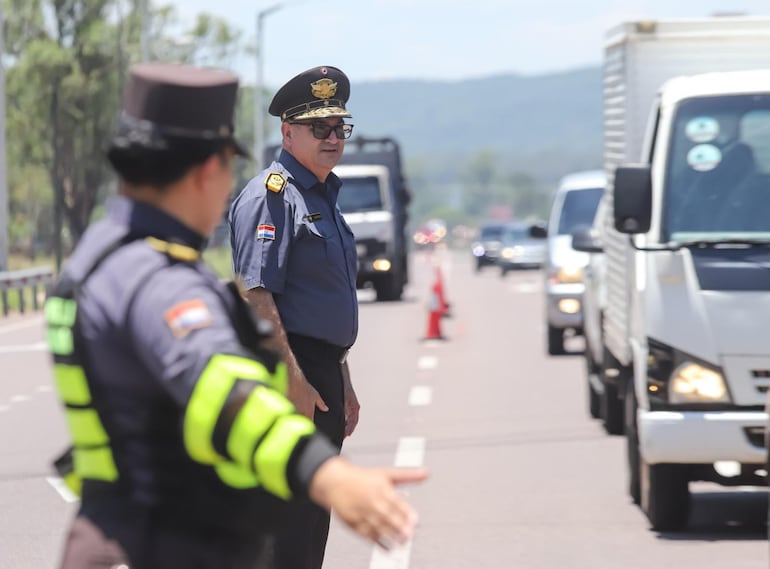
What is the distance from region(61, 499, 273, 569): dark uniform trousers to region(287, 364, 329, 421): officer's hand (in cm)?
241

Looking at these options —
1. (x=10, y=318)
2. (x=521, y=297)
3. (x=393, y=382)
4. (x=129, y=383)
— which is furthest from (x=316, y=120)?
(x=521, y=297)

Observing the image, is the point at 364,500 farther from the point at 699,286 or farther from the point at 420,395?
the point at 420,395

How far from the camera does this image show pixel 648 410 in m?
9.33

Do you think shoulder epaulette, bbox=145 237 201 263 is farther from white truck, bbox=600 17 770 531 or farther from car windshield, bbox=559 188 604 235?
car windshield, bbox=559 188 604 235

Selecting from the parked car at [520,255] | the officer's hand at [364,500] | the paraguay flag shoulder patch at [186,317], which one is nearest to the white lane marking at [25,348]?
the paraguay flag shoulder patch at [186,317]

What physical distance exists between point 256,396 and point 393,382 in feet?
51.0

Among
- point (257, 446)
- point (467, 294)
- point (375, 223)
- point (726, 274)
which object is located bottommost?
point (467, 294)

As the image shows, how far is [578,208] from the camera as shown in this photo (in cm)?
2228

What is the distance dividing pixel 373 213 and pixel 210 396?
31.5 m

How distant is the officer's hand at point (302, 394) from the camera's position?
19.6 ft

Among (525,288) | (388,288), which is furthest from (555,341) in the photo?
(525,288)

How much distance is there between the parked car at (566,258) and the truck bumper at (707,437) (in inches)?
469

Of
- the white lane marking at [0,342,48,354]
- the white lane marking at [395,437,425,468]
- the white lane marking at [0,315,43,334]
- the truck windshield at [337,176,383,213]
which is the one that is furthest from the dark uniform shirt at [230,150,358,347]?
the truck windshield at [337,176,383,213]

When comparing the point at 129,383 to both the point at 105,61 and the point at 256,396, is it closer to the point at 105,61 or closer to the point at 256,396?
the point at 256,396
